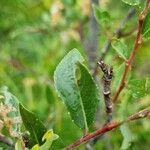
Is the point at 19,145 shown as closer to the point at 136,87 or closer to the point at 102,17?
the point at 136,87

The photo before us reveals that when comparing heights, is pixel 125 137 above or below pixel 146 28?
below

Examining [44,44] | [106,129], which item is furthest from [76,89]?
[44,44]

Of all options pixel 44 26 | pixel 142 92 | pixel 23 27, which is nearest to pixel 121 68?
pixel 142 92

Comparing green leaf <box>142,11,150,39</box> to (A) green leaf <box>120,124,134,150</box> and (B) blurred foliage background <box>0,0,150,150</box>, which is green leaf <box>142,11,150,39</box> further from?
(B) blurred foliage background <box>0,0,150,150</box>

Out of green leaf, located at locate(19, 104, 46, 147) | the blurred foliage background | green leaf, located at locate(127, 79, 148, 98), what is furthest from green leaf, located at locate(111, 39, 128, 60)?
the blurred foliage background

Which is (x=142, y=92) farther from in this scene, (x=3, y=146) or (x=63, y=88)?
(x=3, y=146)

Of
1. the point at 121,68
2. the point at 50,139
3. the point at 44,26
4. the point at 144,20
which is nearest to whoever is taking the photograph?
the point at 50,139
